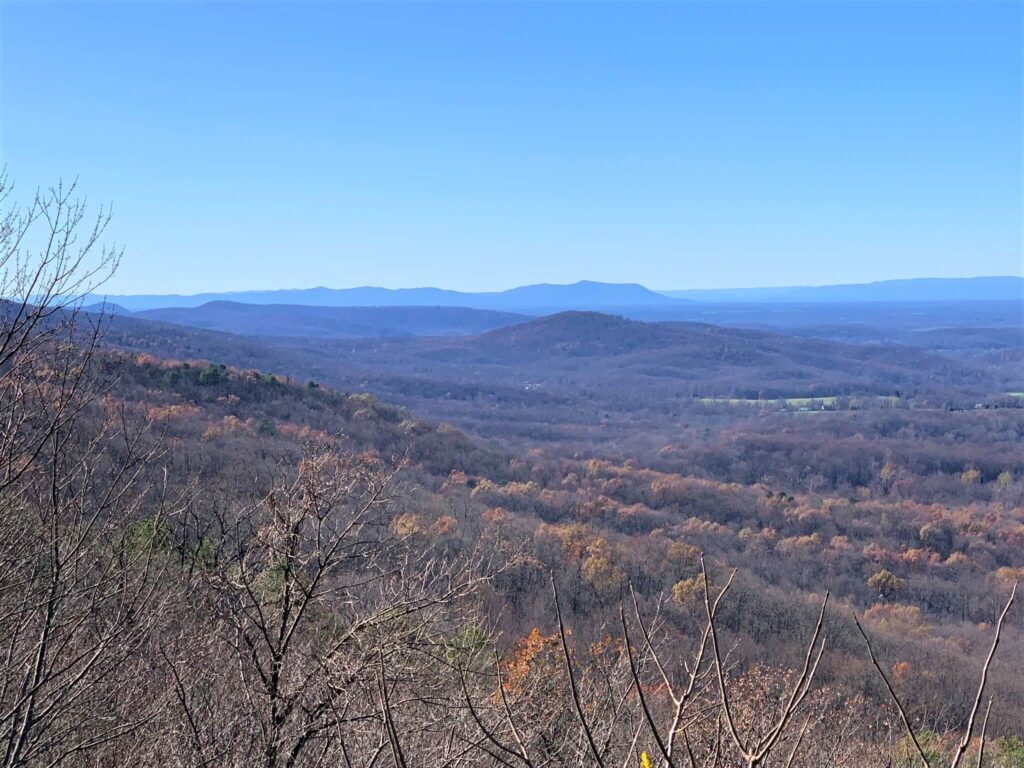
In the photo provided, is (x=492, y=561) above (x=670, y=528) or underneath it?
above

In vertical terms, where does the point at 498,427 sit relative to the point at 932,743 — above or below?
below

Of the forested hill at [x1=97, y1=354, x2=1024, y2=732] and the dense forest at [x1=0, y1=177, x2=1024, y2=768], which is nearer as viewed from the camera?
the dense forest at [x1=0, y1=177, x2=1024, y2=768]

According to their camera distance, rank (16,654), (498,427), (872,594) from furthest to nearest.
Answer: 1. (498,427)
2. (872,594)
3. (16,654)

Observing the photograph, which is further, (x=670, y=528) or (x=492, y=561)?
(x=670, y=528)

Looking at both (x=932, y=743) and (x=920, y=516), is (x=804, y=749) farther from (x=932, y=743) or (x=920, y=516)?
(x=920, y=516)

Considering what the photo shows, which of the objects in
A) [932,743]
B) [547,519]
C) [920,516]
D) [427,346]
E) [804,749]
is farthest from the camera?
[427,346]

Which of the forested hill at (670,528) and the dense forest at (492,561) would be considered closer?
the dense forest at (492,561)

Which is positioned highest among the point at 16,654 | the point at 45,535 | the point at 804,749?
the point at 45,535

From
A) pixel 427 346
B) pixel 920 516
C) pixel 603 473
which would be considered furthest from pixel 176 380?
pixel 427 346
